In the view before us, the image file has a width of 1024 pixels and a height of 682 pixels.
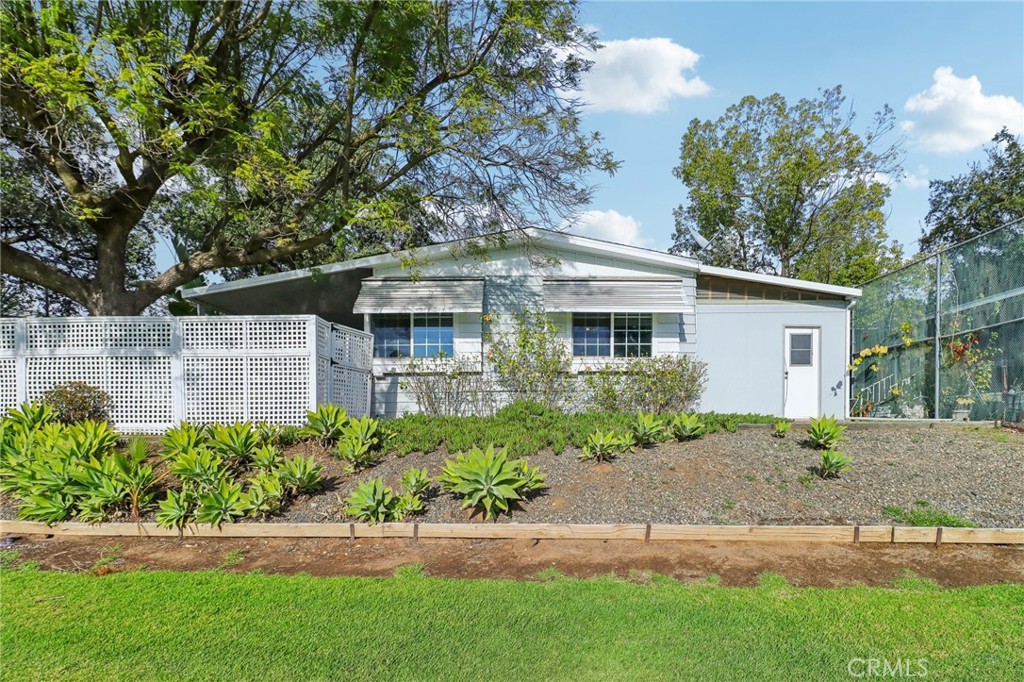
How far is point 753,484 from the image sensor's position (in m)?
5.43

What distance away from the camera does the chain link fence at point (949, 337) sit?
7.75m

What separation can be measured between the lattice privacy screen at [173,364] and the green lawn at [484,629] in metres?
4.19

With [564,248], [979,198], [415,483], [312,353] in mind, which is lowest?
[415,483]

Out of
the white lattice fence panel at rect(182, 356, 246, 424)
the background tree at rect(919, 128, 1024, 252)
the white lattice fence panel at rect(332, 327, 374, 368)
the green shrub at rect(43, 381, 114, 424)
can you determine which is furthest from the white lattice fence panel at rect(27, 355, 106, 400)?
the background tree at rect(919, 128, 1024, 252)

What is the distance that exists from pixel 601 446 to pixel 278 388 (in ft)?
15.7

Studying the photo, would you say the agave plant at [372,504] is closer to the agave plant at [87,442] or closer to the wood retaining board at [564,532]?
the wood retaining board at [564,532]

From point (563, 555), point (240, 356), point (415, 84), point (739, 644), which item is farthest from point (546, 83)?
point (739, 644)

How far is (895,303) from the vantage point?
414 inches

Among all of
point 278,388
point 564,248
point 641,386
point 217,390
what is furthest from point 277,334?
point 641,386

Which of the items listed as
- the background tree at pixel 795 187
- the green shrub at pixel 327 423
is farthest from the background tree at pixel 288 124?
the background tree at pixel 795 187

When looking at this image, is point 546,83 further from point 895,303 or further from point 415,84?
point 895,303

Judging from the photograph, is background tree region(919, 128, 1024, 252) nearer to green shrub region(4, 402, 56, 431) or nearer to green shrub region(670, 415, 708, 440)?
green shrub region(670, 415, 708, 440)

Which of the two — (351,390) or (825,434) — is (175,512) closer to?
(351,390)

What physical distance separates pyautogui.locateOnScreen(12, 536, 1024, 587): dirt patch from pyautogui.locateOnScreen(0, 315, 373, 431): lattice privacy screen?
3331mm
